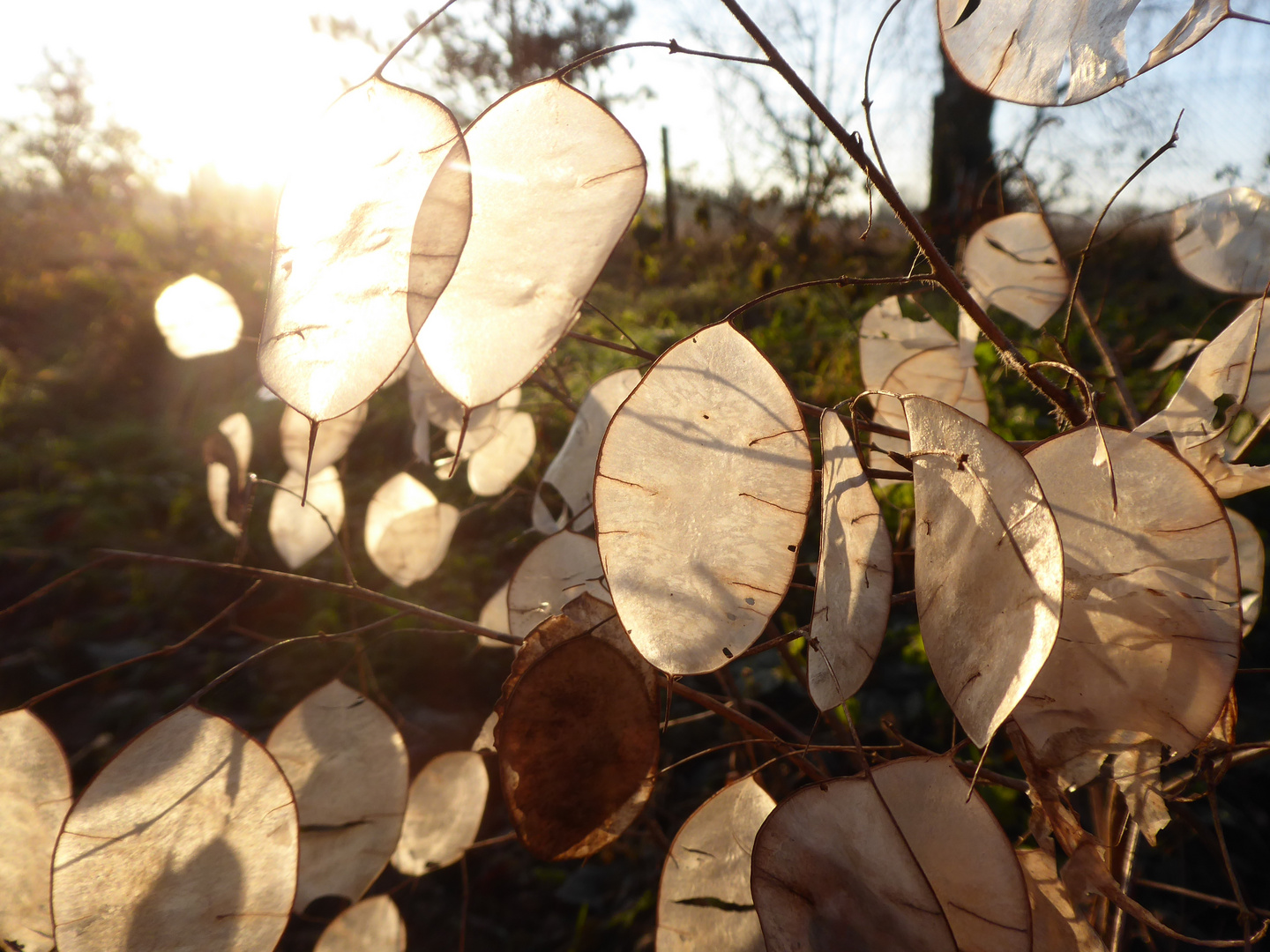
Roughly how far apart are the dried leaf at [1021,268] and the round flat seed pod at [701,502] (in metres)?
0.31

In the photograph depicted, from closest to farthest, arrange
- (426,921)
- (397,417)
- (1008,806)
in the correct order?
(1008,806)
(426,921)
(397,417)

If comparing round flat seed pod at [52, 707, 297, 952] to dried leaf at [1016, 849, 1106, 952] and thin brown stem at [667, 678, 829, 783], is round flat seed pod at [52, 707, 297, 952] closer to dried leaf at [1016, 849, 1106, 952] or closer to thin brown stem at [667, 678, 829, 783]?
thin brown stem at [667, 678, 829, 783]

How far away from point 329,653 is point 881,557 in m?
1.53

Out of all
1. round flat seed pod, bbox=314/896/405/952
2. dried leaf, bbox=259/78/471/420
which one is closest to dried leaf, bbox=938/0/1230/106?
dried leaf, bbox=259/78/471/420

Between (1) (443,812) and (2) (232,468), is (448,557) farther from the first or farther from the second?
(1) (443,812)

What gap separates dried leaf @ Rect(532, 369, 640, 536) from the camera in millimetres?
478

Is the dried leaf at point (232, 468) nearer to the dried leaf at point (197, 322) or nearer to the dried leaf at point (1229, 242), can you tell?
the dried leaf at point (197, 322)

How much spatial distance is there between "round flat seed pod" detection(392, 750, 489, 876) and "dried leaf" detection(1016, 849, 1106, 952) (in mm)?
343

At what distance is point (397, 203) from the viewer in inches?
9.9

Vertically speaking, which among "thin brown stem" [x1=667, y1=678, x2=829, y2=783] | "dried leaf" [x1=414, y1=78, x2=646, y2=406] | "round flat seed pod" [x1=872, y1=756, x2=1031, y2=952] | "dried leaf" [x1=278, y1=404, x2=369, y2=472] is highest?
"dried leaf" [x1=414, y1=78, x2=646, y2=406]

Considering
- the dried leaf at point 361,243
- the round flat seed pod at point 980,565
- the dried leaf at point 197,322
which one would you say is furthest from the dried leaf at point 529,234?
the dried leaf at point 197,322

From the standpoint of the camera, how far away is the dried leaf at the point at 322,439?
1.70 feet

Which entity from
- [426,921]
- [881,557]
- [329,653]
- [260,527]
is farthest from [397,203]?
[260,527]

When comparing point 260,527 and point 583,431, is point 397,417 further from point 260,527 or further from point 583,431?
point 583,431
